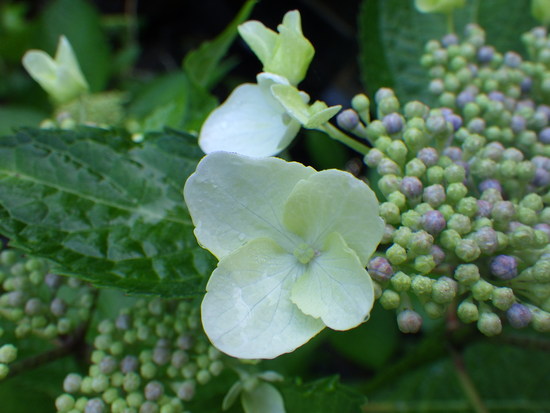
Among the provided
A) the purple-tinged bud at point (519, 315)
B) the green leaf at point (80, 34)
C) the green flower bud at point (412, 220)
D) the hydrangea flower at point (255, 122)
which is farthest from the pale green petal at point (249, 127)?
the green leaf at point (80, 34)

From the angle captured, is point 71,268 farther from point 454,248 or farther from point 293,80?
point 454,248

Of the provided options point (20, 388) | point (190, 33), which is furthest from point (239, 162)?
point (190, 33)

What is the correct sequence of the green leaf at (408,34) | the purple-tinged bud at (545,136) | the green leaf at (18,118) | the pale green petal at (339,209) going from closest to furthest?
the pale green petal at (339,209) < the purple-tinged bud at (545,136) < the green leaf at (408,34) < the green leaf at (18,118)

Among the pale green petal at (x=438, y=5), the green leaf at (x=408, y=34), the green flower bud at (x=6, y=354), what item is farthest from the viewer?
the green leaf at (x=408, y=34)

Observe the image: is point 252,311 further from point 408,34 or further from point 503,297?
point 408,34

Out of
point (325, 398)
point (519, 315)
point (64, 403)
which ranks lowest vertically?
point (64, 403)

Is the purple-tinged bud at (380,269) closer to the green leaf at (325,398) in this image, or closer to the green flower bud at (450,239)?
the green flower bud at (450,239)

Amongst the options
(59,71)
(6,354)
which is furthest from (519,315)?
(59,71)
